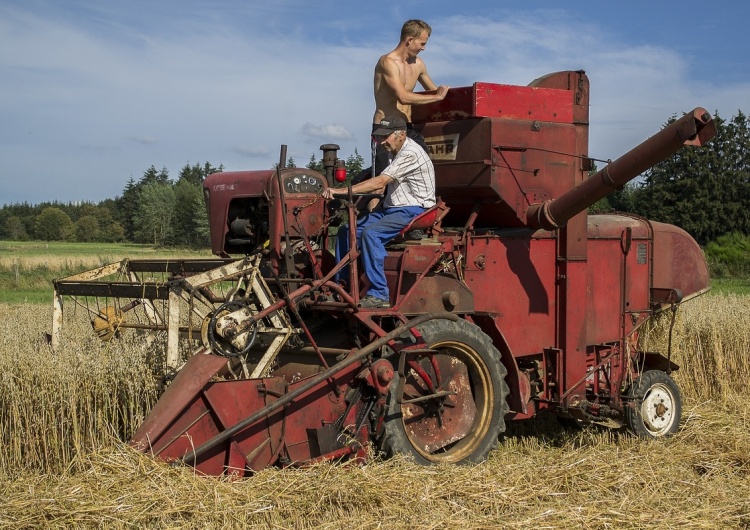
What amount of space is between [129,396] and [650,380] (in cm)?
503

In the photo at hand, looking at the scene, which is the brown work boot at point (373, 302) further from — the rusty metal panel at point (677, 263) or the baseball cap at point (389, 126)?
the rusty metal panel at point (677, 263)

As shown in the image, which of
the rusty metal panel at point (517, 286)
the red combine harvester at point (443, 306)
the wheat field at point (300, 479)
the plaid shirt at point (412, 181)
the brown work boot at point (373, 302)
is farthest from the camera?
the rusty metal panel at point (517, 286)

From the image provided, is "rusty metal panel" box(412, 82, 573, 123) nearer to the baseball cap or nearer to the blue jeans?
the baseball cap

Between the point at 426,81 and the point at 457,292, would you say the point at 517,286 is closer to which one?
the point at 457,292

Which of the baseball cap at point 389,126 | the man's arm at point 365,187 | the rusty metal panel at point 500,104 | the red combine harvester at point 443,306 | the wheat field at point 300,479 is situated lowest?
the wheat field at point 300,479

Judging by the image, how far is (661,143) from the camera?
267 inches

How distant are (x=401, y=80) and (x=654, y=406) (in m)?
4.04

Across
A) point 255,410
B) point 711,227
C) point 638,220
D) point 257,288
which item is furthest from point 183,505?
point 711,227

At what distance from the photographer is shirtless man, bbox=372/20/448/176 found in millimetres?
7609

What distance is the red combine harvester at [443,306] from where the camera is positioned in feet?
19.4

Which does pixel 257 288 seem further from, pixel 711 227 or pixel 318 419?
pixel 711 227

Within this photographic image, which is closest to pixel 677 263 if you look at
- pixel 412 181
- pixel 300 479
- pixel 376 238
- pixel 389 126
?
→ pixel 412 181

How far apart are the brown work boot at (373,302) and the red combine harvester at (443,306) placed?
0.07 meters

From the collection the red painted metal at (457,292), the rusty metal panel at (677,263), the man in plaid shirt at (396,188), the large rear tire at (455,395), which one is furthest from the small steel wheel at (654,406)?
the man in plaid shirt at (396,188)
